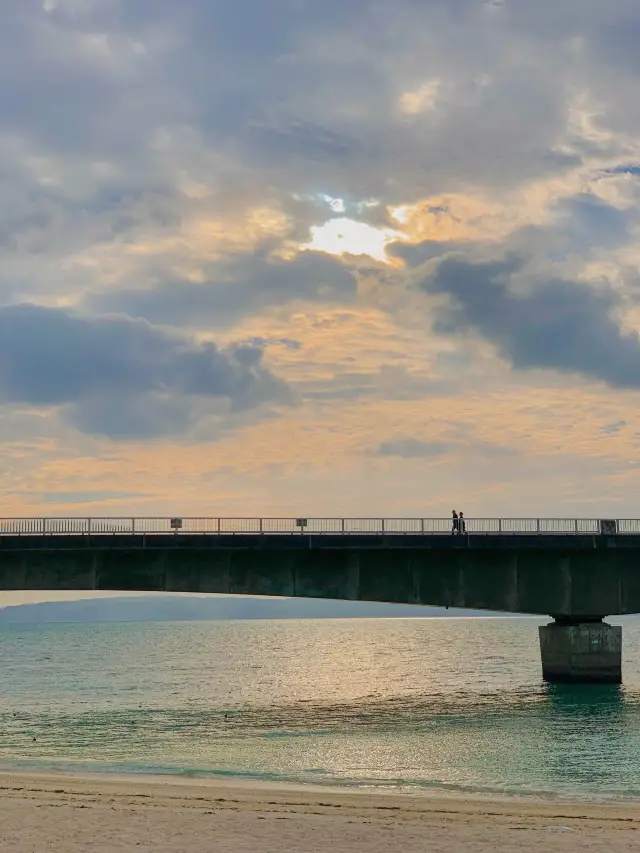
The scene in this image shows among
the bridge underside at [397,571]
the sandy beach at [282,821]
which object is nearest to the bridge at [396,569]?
the bridge underside at [397,571]

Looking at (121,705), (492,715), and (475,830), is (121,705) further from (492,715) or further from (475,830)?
(475,830)

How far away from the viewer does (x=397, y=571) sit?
6531 cm

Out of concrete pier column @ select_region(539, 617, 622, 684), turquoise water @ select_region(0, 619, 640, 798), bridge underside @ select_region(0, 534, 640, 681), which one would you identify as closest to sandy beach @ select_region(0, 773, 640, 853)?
turquoise water @ select_region(0, 619, 640, 798)

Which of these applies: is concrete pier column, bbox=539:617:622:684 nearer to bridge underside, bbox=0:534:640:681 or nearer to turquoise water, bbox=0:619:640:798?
bridge underside, bbox=0:534:640:681

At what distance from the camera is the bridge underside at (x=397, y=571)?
60.2m

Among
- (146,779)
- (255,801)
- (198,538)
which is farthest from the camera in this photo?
(198,538)

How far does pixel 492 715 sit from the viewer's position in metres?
56.0

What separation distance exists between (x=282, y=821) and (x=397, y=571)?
4192 cm

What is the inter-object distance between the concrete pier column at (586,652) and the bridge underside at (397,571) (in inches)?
2.7

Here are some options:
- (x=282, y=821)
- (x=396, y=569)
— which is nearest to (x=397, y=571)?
(x=396, y=569)

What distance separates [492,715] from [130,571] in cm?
2297

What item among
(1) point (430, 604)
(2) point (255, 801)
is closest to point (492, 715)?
(1) point (430, 604)

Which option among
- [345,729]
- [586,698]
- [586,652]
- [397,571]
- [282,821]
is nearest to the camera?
[282,821]

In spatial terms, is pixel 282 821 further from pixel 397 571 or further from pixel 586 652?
pixel 586 652
